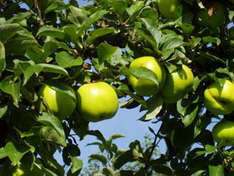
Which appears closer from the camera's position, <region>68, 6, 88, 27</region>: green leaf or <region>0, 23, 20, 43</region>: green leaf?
<region>0, 23, 20, 43</region>: green leaf

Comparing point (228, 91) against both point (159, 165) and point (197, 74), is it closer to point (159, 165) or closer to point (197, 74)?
point (197, 74)

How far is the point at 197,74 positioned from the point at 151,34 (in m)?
0.41

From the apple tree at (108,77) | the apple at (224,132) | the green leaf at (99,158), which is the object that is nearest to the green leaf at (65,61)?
the apple tree at (108,77)

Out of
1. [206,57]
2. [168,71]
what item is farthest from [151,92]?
[206,57]

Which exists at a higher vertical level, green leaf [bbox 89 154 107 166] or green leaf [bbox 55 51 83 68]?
green leaf [bbox 55 51 83 68]

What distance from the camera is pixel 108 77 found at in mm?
1697

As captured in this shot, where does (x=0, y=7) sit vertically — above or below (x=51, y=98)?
above

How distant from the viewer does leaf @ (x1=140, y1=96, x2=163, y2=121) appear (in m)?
1.77

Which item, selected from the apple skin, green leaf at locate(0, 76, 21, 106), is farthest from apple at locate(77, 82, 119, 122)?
the apple skin

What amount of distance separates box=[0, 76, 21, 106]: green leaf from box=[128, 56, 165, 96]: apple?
1.75 ft

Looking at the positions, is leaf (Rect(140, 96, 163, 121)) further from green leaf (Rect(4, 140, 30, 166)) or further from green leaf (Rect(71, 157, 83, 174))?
green leaf (Rect(4, 140, 30, 166))

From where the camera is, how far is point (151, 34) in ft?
5.54

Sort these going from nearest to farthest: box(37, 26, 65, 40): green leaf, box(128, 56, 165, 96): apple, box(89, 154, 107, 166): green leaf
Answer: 1. box(37, 26, 65, 40): green leaf
2. box(128, 56, 165, 96): apple
3. box(89, 154, 107, 166): green leaf

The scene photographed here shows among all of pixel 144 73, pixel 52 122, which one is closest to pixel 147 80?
pixel 144 73
